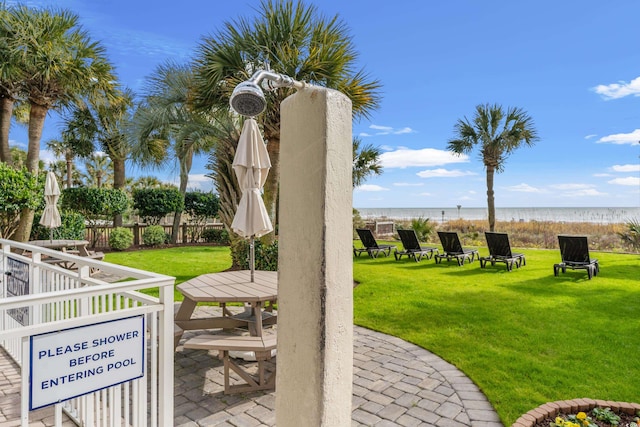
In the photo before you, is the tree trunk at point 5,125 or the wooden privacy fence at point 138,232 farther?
the wooden privacy fence at point 138,232

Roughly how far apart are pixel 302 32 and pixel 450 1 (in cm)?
377

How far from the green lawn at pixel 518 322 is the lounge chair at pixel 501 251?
0.93 feet

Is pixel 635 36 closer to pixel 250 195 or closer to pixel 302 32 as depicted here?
pixel 302 32

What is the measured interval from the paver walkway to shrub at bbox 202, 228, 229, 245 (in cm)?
1319

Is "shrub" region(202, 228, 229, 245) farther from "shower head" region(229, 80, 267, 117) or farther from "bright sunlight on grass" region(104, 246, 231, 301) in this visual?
"shower head" region(229, 80, 267, 117)

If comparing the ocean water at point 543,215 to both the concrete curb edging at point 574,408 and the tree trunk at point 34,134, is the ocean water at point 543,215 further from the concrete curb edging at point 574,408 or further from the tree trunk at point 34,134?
the concrete curb edging at point 574,408

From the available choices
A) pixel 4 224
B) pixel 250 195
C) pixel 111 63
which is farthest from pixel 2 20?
pixel 250 195

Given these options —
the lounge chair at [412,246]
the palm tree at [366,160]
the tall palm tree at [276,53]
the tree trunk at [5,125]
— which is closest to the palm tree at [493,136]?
the palm tree at [366,160]

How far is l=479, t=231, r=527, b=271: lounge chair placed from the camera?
9.60 meters

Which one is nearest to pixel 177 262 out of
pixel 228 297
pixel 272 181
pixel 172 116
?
pixel 272 181

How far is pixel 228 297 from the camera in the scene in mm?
3578

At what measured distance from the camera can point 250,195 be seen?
14.4 ft

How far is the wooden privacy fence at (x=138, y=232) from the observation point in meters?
15.0

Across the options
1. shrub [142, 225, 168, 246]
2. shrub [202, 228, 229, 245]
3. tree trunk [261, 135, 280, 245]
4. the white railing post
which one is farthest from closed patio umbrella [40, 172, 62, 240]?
shrub [202, 228, 229, 245]
